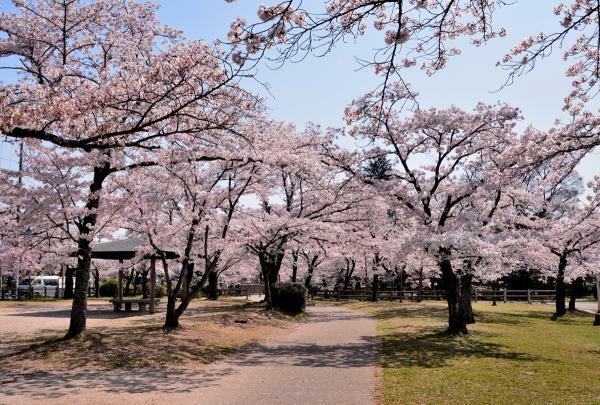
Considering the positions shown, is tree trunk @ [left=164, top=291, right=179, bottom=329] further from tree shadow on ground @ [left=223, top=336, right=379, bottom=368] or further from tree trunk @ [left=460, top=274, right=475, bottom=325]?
tree trunk @ [left=460, top=274, right=475, bottom=325]

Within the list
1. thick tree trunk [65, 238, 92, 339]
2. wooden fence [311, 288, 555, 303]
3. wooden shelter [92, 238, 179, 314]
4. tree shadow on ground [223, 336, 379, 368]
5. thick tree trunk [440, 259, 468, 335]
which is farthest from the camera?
wooden fence [311, 288, 555, 303]

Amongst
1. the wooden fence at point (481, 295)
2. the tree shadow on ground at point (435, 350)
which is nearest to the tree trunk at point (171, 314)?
the tree shadow on ground at point (435, 350)

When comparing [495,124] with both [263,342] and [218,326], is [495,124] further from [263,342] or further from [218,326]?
[218,326]

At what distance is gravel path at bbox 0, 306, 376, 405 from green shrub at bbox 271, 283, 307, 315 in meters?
10.5

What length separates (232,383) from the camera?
340 inches

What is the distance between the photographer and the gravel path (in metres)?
7.43

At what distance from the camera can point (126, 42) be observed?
13.0m

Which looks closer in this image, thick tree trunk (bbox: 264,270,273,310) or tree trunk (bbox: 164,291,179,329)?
tree trunk (bbox: 164,291,179,329)

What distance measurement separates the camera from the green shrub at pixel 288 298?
22.7m

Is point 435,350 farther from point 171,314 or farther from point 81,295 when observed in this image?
point 81,295

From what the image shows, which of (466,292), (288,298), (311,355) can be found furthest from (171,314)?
(466,292)

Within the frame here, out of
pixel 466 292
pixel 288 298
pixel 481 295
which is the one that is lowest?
pixel 481 295

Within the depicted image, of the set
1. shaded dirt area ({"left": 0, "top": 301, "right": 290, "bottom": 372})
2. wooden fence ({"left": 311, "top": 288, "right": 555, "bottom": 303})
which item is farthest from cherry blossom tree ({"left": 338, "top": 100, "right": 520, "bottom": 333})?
wooden fence ({"left": 311, "top": 288, "right": 555, "bottom": 303})

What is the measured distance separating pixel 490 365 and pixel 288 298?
43.6 feet
